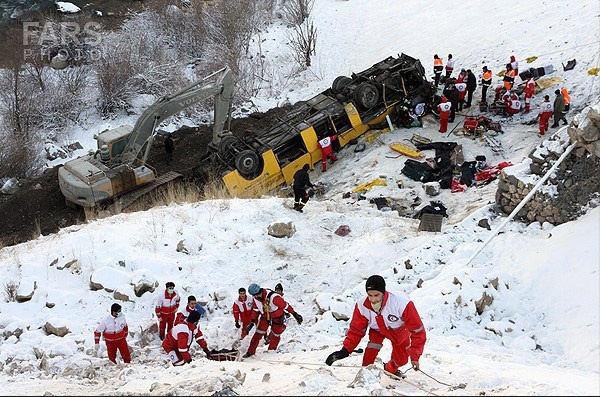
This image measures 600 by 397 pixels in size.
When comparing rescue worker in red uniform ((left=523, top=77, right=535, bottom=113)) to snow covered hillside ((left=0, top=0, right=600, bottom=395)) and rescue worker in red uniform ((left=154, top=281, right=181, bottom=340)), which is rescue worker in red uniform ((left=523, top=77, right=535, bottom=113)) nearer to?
snow covered hillside ((left=0, top=0, right=600, bottom=395))

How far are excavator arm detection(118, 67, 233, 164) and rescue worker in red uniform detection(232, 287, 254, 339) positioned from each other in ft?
24.3

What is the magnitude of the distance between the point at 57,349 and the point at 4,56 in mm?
19206

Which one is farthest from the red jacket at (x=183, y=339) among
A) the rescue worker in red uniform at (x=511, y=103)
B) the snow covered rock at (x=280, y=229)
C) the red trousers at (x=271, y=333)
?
the rescue worker in red uniform at (x=511, y=103)

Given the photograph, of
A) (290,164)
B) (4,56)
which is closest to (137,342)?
(290,164)

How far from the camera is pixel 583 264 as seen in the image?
9266mm

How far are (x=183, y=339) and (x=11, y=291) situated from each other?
3.48m

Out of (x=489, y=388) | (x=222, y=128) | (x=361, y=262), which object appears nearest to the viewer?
(x=489, y=388)

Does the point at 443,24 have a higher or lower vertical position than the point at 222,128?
higher

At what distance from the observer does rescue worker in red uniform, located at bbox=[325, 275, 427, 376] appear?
663cm

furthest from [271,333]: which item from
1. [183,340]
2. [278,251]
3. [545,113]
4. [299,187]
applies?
[545,113]

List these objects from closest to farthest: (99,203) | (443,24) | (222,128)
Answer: (99,203), (222,128), (443,24)

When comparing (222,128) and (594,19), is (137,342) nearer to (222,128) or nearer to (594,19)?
(222,128)

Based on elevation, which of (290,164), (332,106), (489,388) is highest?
(332,106)

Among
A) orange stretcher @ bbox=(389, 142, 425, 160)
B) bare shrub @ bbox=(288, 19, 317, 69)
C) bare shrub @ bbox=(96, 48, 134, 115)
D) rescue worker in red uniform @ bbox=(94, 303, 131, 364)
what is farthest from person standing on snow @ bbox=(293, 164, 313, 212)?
bare shrub @ bbox=(288, 19, 317, 69)
